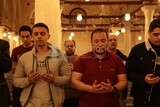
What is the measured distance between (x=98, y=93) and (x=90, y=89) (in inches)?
5.4

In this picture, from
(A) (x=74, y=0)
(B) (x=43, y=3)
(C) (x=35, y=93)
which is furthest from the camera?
(A) (x=74, y=0)

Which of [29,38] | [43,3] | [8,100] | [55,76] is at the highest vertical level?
[43,3]

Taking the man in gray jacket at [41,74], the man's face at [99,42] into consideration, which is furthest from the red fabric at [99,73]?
the man in gray jacket at [41,74]

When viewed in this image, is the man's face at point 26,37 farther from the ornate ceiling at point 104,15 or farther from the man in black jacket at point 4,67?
A: the ornate ceiling at point 104,15

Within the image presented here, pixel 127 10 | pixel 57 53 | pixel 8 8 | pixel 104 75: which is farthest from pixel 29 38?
pixel 127 10

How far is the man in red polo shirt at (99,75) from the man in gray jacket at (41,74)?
253mm

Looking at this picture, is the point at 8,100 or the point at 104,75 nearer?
the point at 104,75

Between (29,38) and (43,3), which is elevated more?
(43,3)

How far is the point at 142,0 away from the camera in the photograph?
1980 cm

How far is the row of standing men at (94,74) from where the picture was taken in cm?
416

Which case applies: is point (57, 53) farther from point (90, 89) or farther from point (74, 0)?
point (74, 0)

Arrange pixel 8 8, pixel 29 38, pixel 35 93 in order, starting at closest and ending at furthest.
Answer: pixel 35 93, pixel 29 38, pixel 8 8

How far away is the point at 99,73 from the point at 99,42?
1.15 ft

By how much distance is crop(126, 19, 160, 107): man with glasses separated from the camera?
4.21 meters
